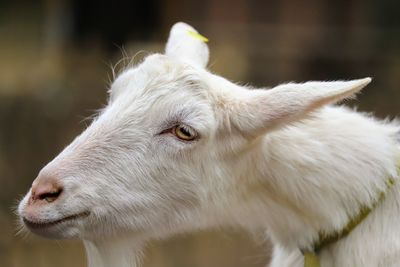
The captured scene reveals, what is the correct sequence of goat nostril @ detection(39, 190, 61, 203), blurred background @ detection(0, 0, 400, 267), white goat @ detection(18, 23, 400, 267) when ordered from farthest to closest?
blurred background @ detection(0, 0, 400, 267) < white goat @ detection(18, 23, 400, 267) < goat nostril @ detection(39, 190, 61, 203)

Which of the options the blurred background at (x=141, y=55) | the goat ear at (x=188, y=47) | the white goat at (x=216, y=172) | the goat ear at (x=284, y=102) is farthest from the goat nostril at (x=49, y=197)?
the blurred background at (x=141, y=55)

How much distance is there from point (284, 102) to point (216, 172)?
1.43 ft

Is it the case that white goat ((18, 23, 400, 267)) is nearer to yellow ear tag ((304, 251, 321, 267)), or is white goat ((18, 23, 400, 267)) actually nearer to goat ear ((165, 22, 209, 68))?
yellow ear tag ((304, 251, 321, 267))

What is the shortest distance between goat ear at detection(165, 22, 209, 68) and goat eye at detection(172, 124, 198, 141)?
475 millimetres

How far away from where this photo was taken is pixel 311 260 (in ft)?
12.6

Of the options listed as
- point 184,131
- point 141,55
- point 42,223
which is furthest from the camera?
point 141,55

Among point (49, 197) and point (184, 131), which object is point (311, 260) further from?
point (49, 197)

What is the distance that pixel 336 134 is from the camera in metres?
3.95

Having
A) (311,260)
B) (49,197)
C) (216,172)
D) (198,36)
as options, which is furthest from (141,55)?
(49,197)

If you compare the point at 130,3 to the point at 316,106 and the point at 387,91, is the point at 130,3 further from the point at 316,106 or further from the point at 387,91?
the point at 316,106

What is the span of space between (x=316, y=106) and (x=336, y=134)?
17.0 inches

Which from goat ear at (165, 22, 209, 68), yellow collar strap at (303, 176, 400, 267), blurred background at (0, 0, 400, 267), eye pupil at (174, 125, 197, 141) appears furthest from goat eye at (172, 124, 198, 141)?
blurred background at (0, 0, 400, 267)

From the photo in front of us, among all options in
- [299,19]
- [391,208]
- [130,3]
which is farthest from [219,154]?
[130,3]

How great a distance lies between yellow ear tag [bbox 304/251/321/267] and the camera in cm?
383
